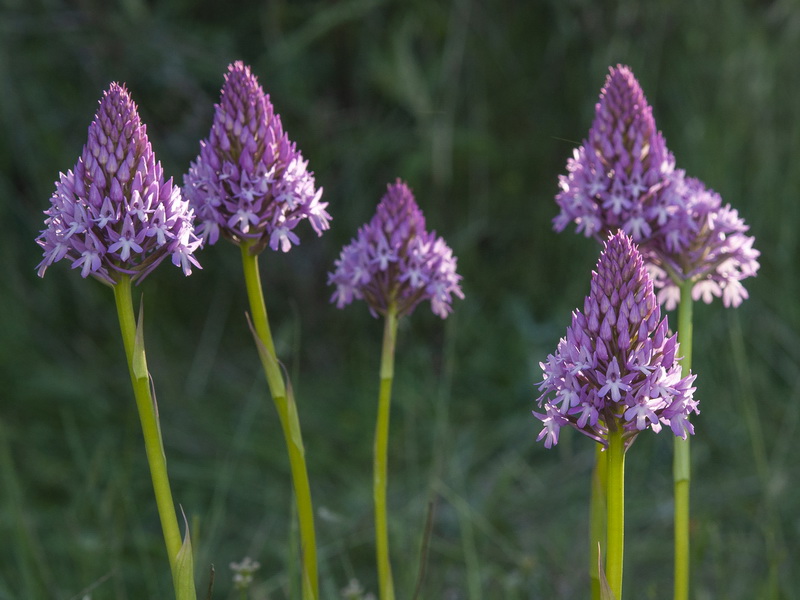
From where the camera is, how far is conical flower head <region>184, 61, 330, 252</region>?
1.87 m

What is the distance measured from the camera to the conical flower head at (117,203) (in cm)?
161

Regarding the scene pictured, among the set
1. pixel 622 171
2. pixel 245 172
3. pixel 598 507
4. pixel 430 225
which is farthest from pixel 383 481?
pixel 430 225

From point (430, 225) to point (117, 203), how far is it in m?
3.35

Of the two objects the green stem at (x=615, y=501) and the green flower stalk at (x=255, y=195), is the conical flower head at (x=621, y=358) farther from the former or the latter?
the green flower stalk at (x=255, y=195)

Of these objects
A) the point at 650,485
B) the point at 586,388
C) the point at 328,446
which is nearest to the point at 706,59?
the point at 650,485

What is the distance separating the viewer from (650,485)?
403cm

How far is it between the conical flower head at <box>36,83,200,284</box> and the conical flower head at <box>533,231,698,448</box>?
0.66 meters

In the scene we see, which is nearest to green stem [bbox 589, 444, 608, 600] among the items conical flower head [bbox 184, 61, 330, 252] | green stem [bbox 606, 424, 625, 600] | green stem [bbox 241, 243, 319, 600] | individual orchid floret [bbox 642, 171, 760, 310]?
green stem [bbox 606, 424, 625, 600]

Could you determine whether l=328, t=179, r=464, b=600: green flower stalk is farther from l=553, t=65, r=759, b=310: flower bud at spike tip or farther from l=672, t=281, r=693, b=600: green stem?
l=672, t=281, r=693, b=600: green stem

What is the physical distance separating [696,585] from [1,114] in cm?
388

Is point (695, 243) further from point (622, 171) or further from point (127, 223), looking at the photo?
point (127, 223)

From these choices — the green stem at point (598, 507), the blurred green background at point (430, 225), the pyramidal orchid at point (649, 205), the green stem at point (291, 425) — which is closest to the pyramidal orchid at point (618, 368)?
the green stem at point (598, 507)

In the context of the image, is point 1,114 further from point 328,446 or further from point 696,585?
point 696,585

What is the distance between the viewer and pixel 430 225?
490 cm
